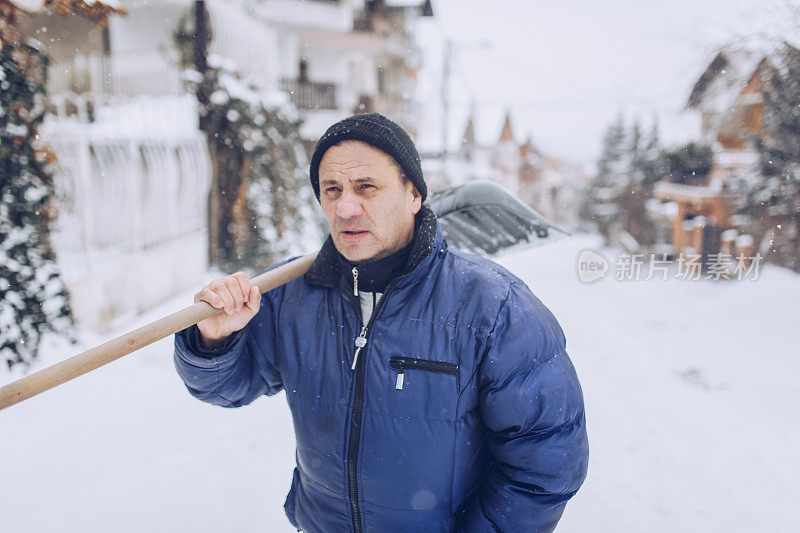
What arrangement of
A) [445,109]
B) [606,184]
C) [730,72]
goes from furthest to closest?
[606,184] < [445,109] < [730,72]

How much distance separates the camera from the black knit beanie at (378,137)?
1.30 meters

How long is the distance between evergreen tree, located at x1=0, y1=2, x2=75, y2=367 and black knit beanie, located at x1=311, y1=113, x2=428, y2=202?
9.67 feet

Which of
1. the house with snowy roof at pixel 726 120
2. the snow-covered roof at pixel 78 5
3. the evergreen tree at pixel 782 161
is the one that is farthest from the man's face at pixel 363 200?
the evergreen tree at pixel 782 161

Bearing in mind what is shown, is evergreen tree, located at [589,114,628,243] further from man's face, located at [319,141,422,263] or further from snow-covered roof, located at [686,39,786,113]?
man's face, located at [319,141,422,263]

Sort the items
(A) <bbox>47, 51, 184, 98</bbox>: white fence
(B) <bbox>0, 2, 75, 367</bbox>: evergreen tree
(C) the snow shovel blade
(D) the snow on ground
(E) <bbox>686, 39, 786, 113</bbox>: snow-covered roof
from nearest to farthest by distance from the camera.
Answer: (C) the snow shovel blade, (D) the snow on ground, (B) <bbox>0, 2, 75, 367</bbox>: evergreen tree, (E) <bbox>686, 39, 786, 113</bbox>: snow-covered roof, (A) <bbox>47, 51, 184, 98</bbox>: white fence

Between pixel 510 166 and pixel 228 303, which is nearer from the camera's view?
pixel 228 303

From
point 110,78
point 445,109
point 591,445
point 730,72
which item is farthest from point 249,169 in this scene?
point 730,72

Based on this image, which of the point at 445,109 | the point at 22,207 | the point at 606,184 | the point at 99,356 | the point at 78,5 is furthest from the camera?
the point at 606,184

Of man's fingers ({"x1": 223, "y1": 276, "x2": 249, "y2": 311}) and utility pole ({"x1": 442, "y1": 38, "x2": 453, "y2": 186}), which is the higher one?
utility pole ({"x1": 442, "y1": 38, "x2": 453, "y2": 186})

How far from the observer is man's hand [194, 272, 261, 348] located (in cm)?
122

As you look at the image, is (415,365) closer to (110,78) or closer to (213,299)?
(213,299)

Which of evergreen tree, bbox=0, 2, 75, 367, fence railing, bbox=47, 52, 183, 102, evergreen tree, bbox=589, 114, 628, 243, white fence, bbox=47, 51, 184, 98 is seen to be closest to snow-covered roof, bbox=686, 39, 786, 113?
evergreen tree, bbox=0, 2, 75, 367

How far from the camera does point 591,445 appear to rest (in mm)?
3002

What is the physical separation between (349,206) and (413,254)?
0.72 ft
